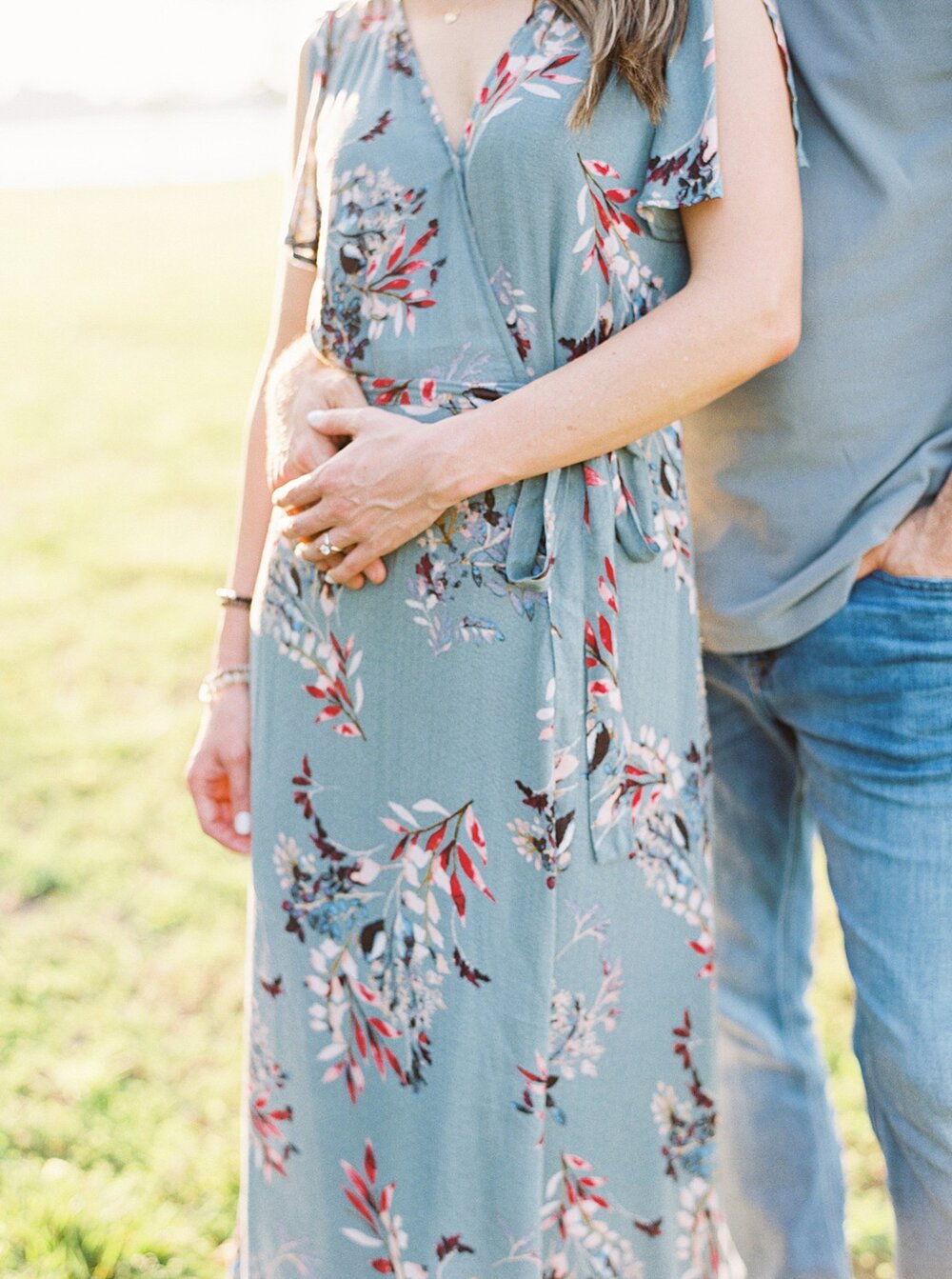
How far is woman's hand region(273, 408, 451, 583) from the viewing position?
5.48 ft

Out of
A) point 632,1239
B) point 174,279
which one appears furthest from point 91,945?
point 174,279

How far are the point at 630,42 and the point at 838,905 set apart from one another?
46.5 inches

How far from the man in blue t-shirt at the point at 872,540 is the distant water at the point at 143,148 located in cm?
2280

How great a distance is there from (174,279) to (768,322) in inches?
553

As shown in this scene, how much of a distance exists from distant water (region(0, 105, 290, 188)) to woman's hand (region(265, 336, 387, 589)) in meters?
22.7

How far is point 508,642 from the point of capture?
1.70 metres

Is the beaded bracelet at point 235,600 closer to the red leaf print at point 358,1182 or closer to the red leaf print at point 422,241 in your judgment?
the red leaf print at point 422,241

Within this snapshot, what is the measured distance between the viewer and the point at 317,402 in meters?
1.81

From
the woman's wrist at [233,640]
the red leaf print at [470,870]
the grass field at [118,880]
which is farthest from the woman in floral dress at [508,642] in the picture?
the grass field at [118,880]

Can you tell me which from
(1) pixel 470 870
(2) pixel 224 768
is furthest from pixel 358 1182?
(2) pixel 224 768

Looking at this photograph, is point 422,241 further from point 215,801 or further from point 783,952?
point 783,952

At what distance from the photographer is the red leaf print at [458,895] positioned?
1.74 m

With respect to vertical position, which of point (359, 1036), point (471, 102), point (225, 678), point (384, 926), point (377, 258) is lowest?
point (359, 1036)

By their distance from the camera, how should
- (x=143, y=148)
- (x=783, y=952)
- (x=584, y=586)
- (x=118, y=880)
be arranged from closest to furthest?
(x=584, y=586) → (x=783, y=952) → (x=118, y=880) → (x=143, y=148)
